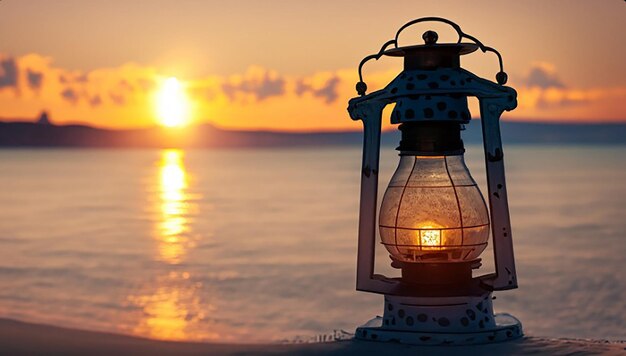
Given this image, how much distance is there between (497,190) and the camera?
6332 millimetres

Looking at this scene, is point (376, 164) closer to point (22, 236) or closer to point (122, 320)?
point (122, 320)

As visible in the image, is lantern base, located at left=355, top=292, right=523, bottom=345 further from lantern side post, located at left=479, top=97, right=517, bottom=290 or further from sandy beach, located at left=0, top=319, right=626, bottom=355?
lantern side post, located at left=479, top=97, right=517, bottom=290

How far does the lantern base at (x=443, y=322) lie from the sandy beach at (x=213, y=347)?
82 mm

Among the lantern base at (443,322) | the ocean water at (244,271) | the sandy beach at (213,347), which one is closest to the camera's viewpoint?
the sandy beach at (213,347)

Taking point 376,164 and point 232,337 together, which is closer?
point 376,164

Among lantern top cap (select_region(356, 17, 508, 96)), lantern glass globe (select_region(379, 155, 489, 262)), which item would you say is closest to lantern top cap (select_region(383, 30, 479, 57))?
lantern top cap (select_region(356, 17, 508, 96))

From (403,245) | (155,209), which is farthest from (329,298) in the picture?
(155,209)

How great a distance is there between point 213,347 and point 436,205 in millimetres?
1741

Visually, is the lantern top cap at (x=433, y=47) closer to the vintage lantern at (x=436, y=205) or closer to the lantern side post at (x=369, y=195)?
the vintage lantern at (x=436, y=205)

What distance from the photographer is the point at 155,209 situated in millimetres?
51000

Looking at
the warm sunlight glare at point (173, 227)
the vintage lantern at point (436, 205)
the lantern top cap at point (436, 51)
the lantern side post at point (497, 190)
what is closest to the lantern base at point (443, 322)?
the vintage lantern at point (436, 205)

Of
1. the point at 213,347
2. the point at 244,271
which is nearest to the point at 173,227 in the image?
the point at 244,271

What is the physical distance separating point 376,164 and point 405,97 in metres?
0.43

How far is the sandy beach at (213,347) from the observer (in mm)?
6289
